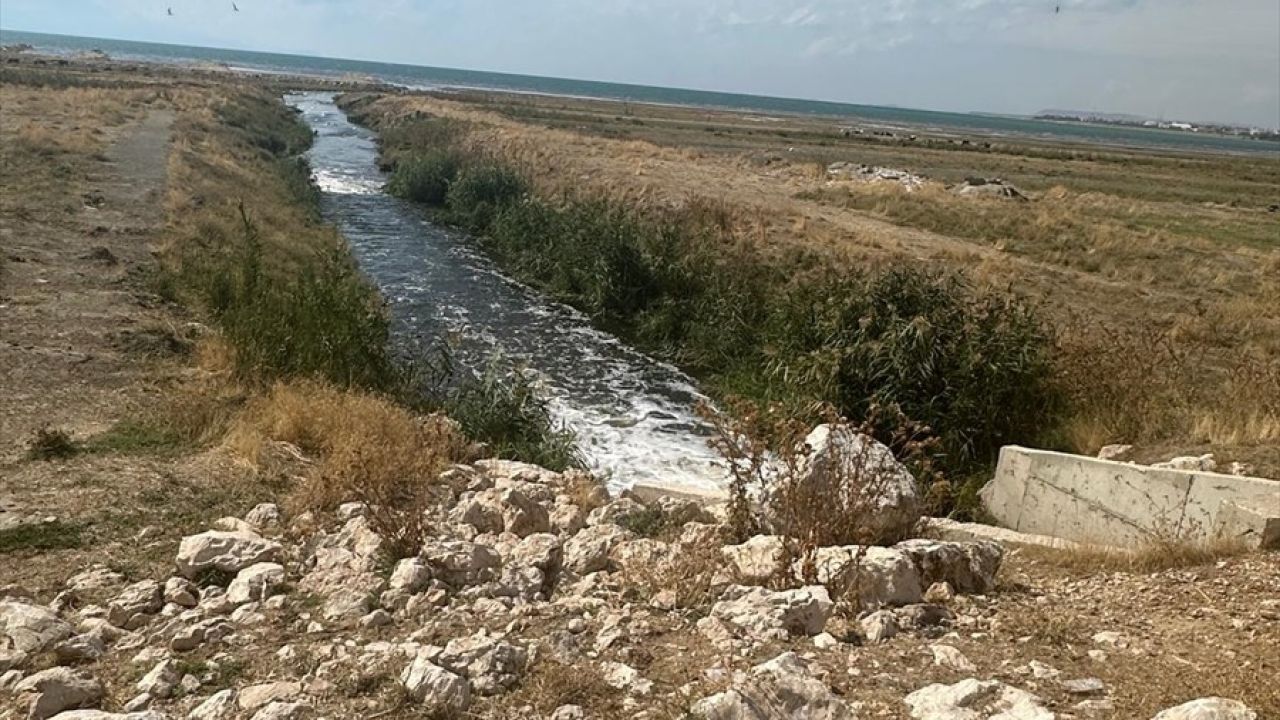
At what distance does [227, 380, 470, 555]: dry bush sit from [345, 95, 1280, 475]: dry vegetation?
7.35m

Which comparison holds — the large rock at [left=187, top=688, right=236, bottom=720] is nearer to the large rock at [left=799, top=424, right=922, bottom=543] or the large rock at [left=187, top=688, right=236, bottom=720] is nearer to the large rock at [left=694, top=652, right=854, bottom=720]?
the large rock at [left=694, top=652, right=854, bottom=720]

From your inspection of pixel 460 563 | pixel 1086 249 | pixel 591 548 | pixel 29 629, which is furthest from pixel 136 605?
pixel 1086 249

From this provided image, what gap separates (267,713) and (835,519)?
3.65 metres

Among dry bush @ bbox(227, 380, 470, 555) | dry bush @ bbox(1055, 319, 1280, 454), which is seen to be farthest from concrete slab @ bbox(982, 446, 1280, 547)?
dry bush @ bbox(227, 380, 470, 555)

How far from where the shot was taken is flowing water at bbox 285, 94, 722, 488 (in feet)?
45.4

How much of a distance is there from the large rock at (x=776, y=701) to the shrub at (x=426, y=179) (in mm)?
32363

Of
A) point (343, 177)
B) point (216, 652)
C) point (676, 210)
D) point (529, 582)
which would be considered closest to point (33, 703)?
point (216, 652)

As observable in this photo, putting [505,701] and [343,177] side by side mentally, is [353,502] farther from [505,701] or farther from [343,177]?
[343,177]

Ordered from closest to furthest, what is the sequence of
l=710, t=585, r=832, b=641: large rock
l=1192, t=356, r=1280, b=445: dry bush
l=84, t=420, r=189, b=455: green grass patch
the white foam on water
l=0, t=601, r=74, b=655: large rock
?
l=0, t=601, r=74, b=655: large rock, l=710, t=585, r=832, b=641: large rock, l=84, t=420, r=189, b=455: green grass patch, l=1192, t=356, r=1280, b=445: dry bush, the white foam on water

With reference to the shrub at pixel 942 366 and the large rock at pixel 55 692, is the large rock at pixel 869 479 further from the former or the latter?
the shrub at pixel 942 366

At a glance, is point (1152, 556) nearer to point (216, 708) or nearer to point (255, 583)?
point (216, 708)

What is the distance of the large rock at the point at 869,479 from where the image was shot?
6.13 metres

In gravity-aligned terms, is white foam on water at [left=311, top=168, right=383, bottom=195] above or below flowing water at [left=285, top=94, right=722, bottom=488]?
above

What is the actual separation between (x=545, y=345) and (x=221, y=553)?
13.6 m
